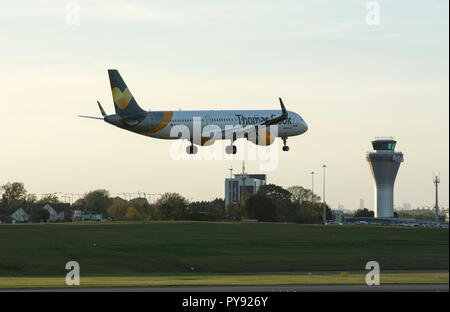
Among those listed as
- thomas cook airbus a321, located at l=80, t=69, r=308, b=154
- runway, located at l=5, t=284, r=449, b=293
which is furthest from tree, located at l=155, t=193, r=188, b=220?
runway, located at l=5, t=284, r=449, b=293

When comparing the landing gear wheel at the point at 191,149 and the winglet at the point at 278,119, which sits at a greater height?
the winglet at the point at 278,119

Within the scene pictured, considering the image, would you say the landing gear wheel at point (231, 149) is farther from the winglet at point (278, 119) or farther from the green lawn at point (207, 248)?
the green lawn at point (207, 248)

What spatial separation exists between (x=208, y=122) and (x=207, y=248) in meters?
25.2

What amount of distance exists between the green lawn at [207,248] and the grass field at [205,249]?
4.4 inches

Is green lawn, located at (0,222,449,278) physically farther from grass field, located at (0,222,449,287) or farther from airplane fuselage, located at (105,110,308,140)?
airplane fuselage, located at (105,110,308,140)

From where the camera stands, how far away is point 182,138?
95500 millimetres

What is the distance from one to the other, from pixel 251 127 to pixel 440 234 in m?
69.1

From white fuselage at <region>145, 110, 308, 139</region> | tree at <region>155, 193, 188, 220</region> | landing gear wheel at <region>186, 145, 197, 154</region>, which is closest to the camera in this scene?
landing gear wheel at <region>186, 145, 197, 154</region>

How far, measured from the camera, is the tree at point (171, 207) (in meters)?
186

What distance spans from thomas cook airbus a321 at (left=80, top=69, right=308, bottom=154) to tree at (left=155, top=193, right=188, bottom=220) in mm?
92485

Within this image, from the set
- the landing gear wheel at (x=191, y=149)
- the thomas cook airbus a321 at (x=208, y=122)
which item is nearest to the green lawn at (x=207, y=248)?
the landing gear wheel at (x=191, y=149)

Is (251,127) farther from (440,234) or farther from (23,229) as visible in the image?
(440,234)

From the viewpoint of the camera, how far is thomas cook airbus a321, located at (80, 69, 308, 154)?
3597 inches
